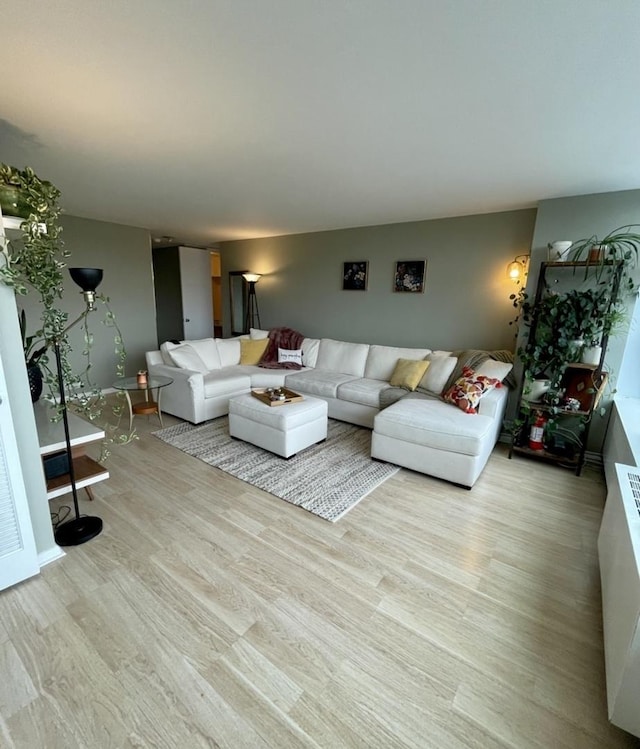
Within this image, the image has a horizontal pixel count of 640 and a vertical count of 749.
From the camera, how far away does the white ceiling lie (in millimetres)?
1108

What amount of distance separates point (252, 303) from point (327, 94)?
4495 millimetres

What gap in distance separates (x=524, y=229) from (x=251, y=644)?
157 inches

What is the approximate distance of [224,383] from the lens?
3.89m

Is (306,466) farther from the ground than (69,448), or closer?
closer

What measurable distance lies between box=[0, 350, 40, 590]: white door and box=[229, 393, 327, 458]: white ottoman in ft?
5.50

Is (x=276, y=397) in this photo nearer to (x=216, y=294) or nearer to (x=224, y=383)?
(x=224, y=383)

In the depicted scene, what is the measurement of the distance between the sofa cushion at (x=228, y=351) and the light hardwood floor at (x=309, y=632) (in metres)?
2.52

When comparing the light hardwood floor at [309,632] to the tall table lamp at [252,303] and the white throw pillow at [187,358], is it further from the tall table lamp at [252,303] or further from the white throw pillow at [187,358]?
the tall table lamp at [252,303]

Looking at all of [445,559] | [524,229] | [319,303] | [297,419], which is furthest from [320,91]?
[319,303]

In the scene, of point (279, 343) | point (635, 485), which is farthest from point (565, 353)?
point (279, 343)

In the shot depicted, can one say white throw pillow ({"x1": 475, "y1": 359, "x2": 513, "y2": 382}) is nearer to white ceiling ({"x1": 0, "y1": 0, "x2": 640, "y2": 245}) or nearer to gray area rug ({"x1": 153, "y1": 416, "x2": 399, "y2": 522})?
gray area rug ({"x1": 153, "y1": 416, "x2": 399, "y2": 522})

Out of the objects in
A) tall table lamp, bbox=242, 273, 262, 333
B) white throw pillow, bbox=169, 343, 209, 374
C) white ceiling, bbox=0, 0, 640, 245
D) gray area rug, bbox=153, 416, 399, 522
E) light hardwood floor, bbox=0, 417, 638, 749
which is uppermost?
white ceiling, bbox=0, 0, 640, 245

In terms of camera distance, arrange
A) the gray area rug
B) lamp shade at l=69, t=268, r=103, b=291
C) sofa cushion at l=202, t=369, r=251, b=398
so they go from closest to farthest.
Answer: lamp shade at l=69, t=268, r=103, b=291
the gray area rug
sofa cushion at l=202, t=369, r=251, b=398

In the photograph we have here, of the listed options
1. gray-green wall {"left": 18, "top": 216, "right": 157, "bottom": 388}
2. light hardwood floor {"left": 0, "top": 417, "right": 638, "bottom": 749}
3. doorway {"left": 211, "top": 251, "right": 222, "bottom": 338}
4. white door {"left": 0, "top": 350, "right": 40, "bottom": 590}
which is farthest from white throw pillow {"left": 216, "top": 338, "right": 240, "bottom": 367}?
doorway {"left": 211, "top": 251, "right": 222, "bottom": 338}
